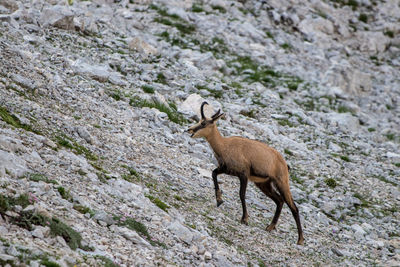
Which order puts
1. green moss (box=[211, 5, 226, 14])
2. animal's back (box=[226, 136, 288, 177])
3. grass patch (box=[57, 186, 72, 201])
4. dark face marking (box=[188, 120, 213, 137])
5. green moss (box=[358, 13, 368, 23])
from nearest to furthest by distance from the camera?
grass patch (box=[57, 186, 72, 201]), animal's back (box=[226, 136, 288, 177]), dark face marking (box=[188, 120, 213, 137]), green moss (box=[211, 5, 226, 14]), green moss (box=[358, 13, 368, 23])

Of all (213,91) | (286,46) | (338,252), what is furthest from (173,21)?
(338,252)

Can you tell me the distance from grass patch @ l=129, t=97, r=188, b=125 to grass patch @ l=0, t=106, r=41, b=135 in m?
5.40

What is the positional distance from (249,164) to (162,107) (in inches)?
194

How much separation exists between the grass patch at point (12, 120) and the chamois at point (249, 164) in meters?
3.68

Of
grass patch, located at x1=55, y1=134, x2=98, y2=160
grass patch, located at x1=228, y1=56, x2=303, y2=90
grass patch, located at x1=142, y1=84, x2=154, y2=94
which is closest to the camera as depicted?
grass patch, located at x1=55, y1=134, x2=98, y2=160

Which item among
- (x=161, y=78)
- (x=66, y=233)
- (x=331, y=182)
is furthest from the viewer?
(x=161, y=78)

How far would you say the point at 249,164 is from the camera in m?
11.2

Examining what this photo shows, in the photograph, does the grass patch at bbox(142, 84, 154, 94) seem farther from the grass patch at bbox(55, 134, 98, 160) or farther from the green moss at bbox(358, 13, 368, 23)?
the green moss at bbox(358, 13, 368, 23)

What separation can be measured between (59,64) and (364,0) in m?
24.6

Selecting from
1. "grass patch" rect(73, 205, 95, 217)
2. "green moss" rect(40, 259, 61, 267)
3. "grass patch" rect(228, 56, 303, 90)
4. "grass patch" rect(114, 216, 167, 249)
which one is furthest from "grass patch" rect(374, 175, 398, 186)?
"green moss" rect(40, 259, 61, 267)

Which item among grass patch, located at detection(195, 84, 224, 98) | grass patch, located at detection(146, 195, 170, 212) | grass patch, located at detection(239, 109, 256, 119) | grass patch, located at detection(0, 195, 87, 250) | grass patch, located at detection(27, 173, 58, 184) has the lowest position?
grass patch, located at detection(239, 109, 256, 119)

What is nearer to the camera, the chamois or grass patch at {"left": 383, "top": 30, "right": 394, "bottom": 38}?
the chamois

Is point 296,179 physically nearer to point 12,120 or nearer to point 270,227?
point 270,227

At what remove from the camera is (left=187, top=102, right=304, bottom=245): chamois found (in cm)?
1118
